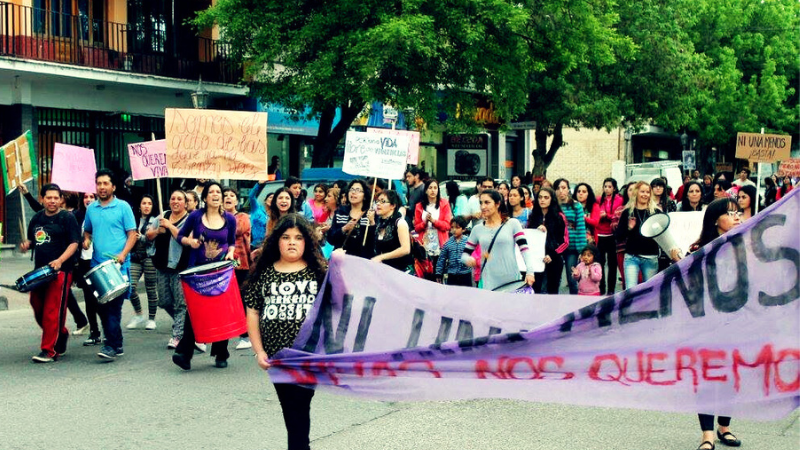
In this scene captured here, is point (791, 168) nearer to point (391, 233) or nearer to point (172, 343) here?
point (391, 233)

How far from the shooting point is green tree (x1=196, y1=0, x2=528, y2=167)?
22375mm

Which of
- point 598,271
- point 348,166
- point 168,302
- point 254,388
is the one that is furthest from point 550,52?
point 254,388

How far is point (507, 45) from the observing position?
2433 centimetres

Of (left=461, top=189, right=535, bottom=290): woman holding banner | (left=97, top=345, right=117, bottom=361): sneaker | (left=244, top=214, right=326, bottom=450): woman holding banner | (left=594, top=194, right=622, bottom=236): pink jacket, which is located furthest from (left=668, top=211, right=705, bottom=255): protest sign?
(left=244, top=214, right=326, bottom=450): woman holding banner

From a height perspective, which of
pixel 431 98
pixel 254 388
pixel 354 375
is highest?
pixel 431 98

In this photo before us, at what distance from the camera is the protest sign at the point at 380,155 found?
46.6ft

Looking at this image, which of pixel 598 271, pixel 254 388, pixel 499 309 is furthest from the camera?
pixel 598 271

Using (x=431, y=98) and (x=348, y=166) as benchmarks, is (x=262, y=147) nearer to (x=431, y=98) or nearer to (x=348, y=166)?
(x=348, y=166)

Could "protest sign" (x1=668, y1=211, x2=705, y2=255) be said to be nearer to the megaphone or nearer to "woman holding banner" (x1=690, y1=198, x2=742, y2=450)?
the megaphone

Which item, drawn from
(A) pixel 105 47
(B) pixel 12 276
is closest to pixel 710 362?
(B) pixel 12 276

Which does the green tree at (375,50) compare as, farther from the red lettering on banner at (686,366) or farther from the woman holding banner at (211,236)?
the red lettering on banner at (686,366)

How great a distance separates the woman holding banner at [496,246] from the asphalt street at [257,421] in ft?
3.81

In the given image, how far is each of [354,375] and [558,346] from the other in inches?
38.9

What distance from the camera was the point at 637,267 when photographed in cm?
1202
